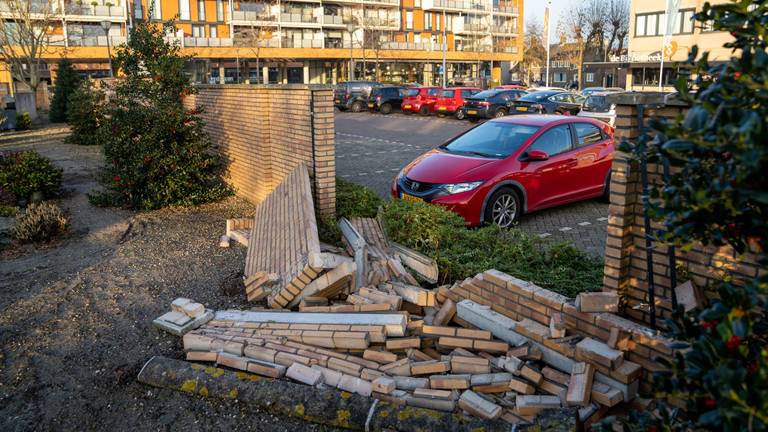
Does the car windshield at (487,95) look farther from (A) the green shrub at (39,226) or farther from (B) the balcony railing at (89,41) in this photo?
(B) the balcony railing at (89,41)

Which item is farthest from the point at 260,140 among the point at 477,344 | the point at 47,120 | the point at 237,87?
the point at 47,120

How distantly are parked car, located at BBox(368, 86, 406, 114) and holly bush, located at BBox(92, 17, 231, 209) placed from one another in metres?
23.8

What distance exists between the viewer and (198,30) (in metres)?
61.3

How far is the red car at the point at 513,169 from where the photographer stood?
8.58m

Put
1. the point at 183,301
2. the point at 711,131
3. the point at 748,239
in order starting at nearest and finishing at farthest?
the point at 711,131, the point at 748,239, the point at 183,301

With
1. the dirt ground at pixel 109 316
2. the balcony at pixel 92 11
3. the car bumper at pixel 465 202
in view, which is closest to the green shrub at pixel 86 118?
the dirt ground at pixel 109 316

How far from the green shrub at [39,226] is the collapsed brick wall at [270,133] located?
9.61ft

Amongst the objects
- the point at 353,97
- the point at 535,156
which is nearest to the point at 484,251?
the point at 535,156

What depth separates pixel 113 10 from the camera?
57.2 metres

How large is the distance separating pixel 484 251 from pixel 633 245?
8.04 feet

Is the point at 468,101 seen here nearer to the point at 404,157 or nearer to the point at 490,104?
the point at 490,104

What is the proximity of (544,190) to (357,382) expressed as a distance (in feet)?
18.3

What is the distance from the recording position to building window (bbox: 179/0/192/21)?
59.9m

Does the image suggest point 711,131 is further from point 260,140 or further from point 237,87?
point 237,87
